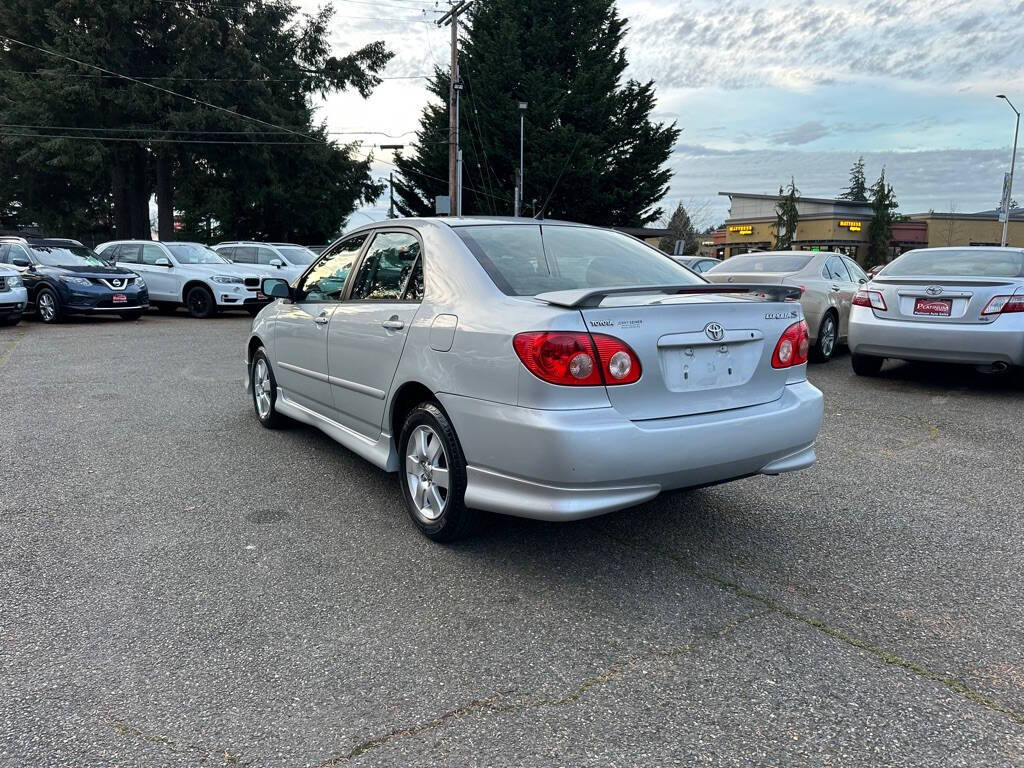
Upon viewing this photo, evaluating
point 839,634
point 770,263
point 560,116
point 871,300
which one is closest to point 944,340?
point 871,300

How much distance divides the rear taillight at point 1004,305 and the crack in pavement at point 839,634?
5.52m

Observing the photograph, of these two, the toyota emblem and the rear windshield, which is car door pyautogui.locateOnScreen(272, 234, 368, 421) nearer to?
the toyota emblem

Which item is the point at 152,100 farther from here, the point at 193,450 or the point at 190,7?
the point at 193,450

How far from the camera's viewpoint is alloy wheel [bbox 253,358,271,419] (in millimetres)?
5988

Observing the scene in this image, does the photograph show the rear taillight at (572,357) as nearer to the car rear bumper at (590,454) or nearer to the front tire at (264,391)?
the car rear bumper at (590,454)

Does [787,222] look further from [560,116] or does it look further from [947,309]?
[947,309]

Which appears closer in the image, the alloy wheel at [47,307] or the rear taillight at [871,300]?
the rear taillight at [871,300]

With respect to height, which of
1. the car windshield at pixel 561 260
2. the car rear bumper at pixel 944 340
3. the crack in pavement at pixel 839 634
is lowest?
the crack in pavement at pixel 839 634

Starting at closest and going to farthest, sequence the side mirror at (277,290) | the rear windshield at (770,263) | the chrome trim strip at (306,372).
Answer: the chrome trim strip at (306,372) < the side mirror at (277,290) < the rear windshield at (770,263)

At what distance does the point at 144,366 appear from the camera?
9.45 meters

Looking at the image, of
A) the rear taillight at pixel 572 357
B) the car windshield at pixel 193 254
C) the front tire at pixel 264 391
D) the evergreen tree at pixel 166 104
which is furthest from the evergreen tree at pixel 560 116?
the rear taillight at pixel 572 357

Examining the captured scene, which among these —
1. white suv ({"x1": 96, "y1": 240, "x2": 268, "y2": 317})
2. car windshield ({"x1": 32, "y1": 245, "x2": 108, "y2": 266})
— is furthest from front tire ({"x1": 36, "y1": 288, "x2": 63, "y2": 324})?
white suv ({"x1": 96, "y1": 240, "x2": 268, "y2": 317})

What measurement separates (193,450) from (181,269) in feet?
42.2

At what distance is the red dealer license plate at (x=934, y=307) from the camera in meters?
7.52
